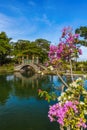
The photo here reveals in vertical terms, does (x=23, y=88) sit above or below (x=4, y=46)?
below

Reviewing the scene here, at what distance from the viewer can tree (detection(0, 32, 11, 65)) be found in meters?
70.2

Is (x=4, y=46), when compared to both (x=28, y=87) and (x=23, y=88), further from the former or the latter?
(x=23, y=88)

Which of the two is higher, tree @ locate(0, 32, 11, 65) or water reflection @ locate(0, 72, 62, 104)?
tree @ locate(0, 32, 11, 65)

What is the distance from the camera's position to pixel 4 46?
70.9 metres

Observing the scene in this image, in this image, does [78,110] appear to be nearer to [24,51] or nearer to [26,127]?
[26,127]

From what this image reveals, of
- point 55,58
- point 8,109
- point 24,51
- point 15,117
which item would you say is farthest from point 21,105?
point 24,51

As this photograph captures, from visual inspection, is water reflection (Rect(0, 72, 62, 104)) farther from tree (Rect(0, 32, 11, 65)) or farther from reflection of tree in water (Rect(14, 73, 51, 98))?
tree (Rect(0, 32, 11, 65))

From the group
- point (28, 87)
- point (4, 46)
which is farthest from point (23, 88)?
point (4, 46)

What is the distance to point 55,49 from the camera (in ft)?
22.3

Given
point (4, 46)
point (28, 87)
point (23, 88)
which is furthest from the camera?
point (4, 46)

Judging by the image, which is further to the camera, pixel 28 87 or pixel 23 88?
pixel 28 87

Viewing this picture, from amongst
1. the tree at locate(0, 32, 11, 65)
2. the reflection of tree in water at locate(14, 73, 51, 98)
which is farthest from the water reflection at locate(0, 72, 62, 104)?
the tree at locate(0, 32, 11, 65)

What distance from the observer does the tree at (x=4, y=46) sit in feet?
230

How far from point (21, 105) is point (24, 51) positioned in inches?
2017
